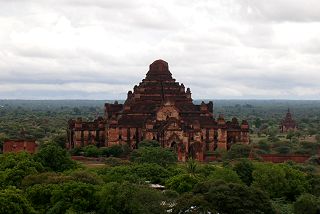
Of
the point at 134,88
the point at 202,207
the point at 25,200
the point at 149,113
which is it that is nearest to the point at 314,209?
the point at 202,207

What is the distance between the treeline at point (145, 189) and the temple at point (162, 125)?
18764mm

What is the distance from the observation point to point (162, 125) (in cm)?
8312

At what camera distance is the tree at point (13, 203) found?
39625mm

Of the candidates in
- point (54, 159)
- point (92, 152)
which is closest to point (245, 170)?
point (54, 159)

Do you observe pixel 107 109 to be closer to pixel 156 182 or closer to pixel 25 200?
pixel 156 182

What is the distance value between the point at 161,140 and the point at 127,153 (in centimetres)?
427

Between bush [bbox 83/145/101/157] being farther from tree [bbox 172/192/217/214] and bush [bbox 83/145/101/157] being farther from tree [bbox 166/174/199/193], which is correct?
tree [bbox 172/192/217/214]

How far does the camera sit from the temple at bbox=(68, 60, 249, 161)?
8169 centimetres

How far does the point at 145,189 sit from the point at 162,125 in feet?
135

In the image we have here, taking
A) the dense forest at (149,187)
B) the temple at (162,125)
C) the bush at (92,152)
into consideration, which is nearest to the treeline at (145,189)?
the dense forest at (149,187)

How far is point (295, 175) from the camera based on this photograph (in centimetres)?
5547

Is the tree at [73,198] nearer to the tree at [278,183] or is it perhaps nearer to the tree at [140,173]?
the tree at [140,173]

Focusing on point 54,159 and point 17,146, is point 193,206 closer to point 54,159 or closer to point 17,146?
point 54,159

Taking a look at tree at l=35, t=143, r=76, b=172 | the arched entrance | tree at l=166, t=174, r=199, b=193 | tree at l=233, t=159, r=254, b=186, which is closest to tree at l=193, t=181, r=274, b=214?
tree at l=166, t=174, r=199, b=193
